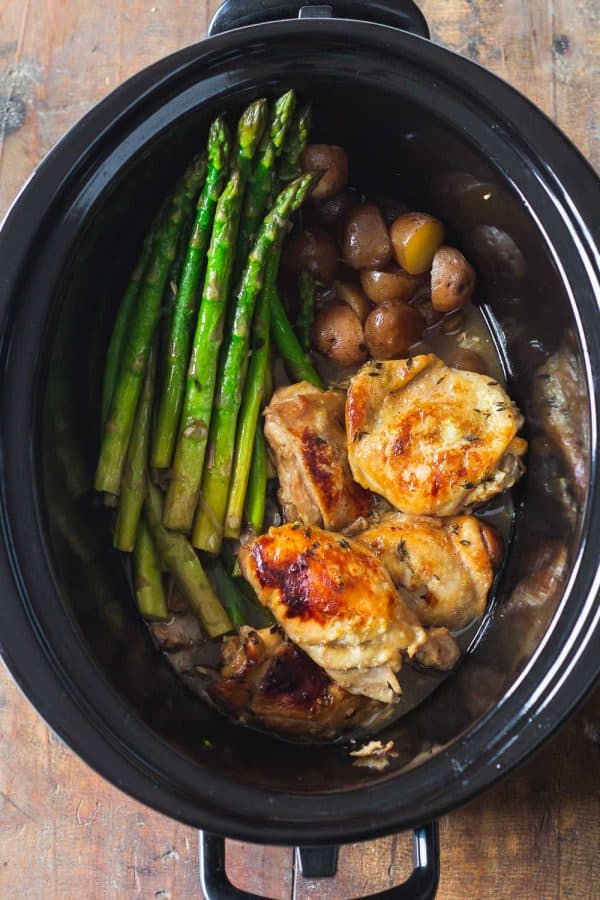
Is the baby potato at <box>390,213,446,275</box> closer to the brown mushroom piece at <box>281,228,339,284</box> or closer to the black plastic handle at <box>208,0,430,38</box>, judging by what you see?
the brown mushroom piece at <box>281,228,339,284</box>

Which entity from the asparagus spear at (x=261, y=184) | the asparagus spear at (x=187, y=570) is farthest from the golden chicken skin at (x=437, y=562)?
the asparagus spear at (x=261, y=184)

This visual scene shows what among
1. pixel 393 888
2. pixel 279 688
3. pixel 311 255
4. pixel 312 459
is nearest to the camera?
pixel 393 888

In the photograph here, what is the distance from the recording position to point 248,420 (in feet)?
6.14

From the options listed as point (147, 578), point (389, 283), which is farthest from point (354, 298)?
point (147, 578)

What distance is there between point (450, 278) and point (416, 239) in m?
0.12

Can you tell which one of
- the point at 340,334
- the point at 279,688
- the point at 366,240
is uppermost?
the point at 366,240

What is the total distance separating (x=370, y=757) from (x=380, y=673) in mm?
188

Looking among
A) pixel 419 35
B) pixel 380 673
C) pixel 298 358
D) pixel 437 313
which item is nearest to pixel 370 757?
pixel 380 673

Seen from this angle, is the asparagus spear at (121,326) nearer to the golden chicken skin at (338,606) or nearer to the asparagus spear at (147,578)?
the asparagus spear at (147,578)

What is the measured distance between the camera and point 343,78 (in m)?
1.68

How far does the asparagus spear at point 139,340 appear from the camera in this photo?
1.80 m

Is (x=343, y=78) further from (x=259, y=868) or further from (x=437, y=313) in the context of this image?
(x=259, y=868)

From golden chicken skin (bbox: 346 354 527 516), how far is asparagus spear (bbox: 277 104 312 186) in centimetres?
47

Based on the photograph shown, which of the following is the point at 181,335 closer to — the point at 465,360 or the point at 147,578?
the point at 147,578
